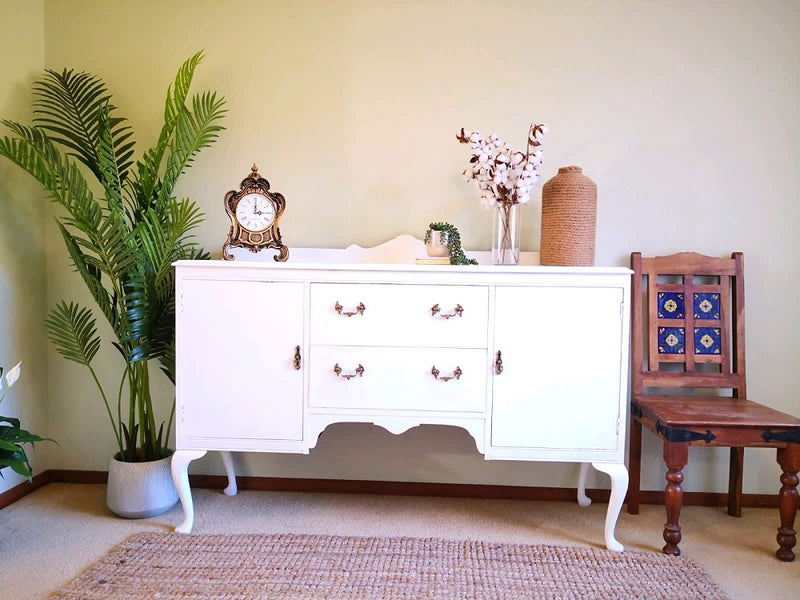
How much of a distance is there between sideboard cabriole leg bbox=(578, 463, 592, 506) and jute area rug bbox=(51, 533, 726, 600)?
415mm

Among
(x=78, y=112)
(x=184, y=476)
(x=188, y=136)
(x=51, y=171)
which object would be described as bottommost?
(x=184, y=476)

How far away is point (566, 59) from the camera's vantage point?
2.49 meters

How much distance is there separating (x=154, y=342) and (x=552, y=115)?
1914 millimetres

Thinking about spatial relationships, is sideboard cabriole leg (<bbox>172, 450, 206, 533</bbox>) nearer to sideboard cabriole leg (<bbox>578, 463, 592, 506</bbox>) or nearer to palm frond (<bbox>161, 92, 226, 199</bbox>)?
palm frond (<bbox>161, 92, 226, 199</bbox>)

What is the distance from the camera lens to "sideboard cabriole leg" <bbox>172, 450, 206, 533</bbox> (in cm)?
215

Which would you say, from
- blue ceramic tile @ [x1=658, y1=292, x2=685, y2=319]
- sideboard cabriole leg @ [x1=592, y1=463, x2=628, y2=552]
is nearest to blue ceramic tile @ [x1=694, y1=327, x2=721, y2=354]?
blue ceramic tile @ [x1=658, y1=292, x2=685, y2=319]

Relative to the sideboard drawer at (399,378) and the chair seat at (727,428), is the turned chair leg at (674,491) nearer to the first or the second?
the chair seat at (727,428)

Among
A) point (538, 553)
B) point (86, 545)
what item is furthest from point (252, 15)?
point (538, 553)

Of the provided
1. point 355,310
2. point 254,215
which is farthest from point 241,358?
point 254,215

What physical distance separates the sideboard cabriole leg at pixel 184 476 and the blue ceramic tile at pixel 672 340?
191cm

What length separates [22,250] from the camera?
251 centimetres

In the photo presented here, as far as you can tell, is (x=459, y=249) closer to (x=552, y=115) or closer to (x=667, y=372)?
(x=552, y=115)

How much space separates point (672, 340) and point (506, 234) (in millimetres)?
860

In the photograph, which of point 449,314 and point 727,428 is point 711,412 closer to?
point 727,428
